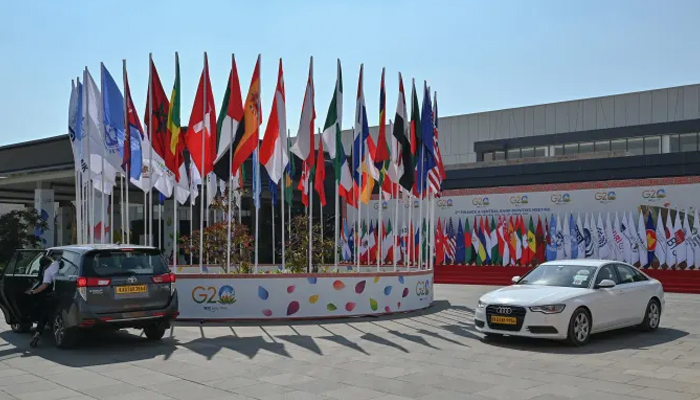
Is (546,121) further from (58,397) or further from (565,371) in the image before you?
(58,397)

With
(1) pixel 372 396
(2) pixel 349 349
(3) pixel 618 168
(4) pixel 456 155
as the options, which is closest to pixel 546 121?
(4) pixel 456 155

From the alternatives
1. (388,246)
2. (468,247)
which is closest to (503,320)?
(468,247)

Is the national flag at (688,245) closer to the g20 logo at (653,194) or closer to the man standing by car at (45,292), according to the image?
the g20 logo at (653,194)

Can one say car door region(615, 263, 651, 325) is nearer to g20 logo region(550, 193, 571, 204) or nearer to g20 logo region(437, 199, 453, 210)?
g20 logo region(550, 193, 571, 204)

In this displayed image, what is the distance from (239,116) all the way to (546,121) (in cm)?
3367

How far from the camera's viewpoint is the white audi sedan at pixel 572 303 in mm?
10547

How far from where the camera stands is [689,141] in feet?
127

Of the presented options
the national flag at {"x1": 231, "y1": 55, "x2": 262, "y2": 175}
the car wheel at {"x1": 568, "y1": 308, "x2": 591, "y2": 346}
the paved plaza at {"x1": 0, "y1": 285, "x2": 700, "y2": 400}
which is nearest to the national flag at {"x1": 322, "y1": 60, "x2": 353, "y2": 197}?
the national flag at {"x1": 231, "y1": 55, "x2": 262, "y2": 175}

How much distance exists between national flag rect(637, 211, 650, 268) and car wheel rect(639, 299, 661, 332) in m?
14.5

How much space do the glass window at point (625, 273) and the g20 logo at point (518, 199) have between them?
56.7 ft

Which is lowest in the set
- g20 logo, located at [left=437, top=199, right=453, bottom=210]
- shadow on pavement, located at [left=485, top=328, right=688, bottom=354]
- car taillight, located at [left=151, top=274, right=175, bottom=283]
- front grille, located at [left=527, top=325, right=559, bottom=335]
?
shadow on pavement, located at [left=485, top=328, right=688, bottom=354]

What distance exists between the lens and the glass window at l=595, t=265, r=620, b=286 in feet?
38.3

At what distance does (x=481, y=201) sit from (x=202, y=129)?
18.7m

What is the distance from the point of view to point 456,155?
156ft
